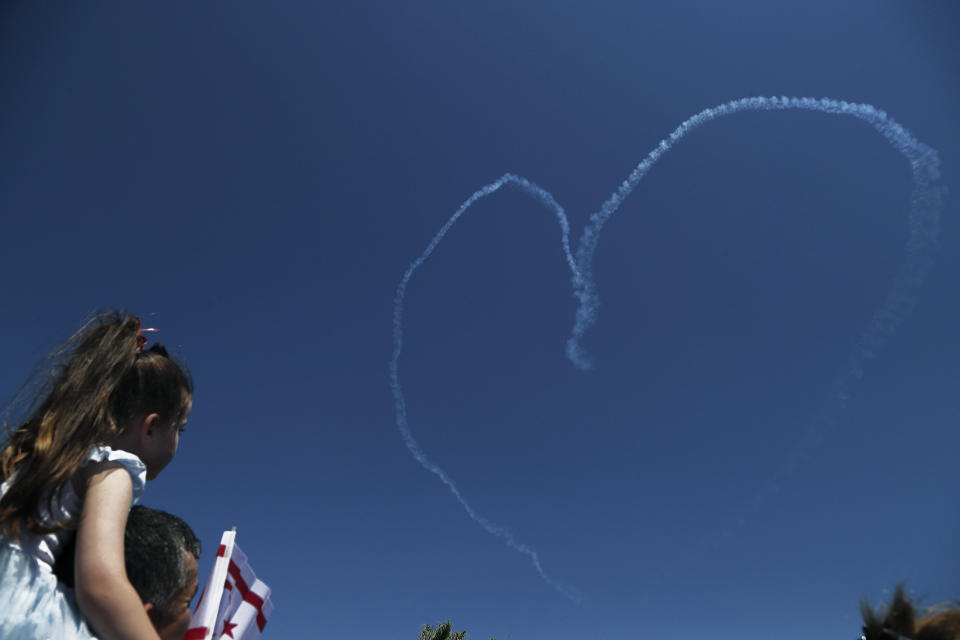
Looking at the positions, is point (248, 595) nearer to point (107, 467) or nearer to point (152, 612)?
point (152, 612)

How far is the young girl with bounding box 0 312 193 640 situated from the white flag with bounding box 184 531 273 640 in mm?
2096

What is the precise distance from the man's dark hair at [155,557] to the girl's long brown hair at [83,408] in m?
0.38

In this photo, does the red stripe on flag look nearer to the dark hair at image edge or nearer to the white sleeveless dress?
the white sleeveless dress

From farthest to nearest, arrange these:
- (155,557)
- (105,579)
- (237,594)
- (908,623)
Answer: (237,594) → (908,623) → (155,557) → (105,579)

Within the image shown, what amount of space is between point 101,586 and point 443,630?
1846cm

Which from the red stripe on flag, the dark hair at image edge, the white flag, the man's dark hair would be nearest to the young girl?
the man's dark hair

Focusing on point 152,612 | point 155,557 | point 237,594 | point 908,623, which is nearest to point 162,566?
point 155,557

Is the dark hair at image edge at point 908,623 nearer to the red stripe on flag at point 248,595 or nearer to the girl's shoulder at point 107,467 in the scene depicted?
the girl's shoulder at point 107,467

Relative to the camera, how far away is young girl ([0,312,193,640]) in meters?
1.75

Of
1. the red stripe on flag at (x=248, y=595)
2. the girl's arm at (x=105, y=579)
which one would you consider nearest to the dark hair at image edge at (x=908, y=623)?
the girl's arm at (x=105, y=579)

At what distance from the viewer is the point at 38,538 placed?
195 cm

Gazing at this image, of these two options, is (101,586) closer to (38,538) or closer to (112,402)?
(38,538)

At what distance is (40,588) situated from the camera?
6.24 feet

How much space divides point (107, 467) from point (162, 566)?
1.92 feet
